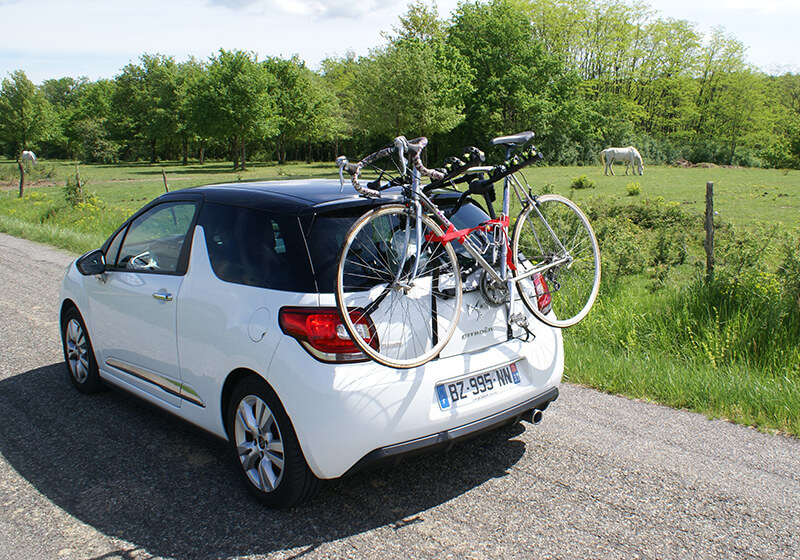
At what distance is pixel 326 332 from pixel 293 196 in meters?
0.98

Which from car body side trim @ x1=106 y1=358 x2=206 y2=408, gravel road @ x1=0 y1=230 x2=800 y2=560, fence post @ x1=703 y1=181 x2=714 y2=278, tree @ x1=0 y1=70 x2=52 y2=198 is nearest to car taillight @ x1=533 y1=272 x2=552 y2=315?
gravel road @ x1=0 y1=230 x2=800 y2=560

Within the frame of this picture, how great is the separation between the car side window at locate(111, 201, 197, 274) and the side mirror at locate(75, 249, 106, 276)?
10 centimetres

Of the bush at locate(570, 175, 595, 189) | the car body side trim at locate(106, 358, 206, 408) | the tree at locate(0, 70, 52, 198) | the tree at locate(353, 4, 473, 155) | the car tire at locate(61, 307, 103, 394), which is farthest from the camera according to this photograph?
the tree at locate(0, 70, 52, 198)

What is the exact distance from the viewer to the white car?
332cm

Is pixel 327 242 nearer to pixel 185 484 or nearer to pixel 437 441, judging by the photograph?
pixel 437 441

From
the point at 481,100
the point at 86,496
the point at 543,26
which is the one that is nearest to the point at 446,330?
the point at 86,496

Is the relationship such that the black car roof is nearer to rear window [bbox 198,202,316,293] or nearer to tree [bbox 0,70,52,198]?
rear window [bbox 198,202,316,293]

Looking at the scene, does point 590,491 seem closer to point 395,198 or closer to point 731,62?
point 395,198

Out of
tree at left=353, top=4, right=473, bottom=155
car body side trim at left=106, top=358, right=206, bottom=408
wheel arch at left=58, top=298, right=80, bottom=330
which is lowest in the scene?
car body side trim at left=106, top=358, right=206, bottom=408

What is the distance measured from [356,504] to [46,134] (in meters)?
102

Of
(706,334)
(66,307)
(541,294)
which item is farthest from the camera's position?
(706,334)

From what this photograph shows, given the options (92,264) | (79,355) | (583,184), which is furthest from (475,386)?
(583,184)


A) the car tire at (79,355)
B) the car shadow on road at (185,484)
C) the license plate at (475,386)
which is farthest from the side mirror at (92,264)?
the license plate at (475,386)

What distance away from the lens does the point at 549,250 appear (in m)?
Answer: 4.59
